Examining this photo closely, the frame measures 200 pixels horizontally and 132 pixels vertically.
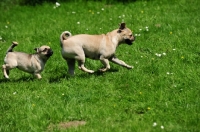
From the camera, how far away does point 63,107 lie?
8023 mm

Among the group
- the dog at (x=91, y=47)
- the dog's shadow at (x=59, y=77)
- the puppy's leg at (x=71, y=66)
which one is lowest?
the dog's shadow at (x=59, y=77)

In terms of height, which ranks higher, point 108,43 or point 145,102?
point 108,43

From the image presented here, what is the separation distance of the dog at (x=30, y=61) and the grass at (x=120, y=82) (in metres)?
0.25

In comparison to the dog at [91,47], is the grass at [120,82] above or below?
below

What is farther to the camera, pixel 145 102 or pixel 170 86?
pixel 170 86

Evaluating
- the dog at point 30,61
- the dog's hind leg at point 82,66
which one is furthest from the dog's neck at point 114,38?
the dog at point 30,61

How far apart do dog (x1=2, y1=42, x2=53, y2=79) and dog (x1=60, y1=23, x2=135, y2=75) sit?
589 mm

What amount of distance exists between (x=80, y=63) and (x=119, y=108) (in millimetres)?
1903

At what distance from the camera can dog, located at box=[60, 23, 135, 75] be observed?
362 inches

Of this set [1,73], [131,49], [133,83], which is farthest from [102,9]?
[133,83]

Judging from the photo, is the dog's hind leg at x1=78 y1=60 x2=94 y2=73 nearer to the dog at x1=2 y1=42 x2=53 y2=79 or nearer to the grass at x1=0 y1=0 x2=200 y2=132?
the grass at x1=0 y1=0 x2=200 y2=132

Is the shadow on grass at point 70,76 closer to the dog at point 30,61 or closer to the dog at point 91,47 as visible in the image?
the dog at point 91,47

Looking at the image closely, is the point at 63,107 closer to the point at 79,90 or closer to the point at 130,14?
the point at 79,90

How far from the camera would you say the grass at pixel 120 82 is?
7.45m
